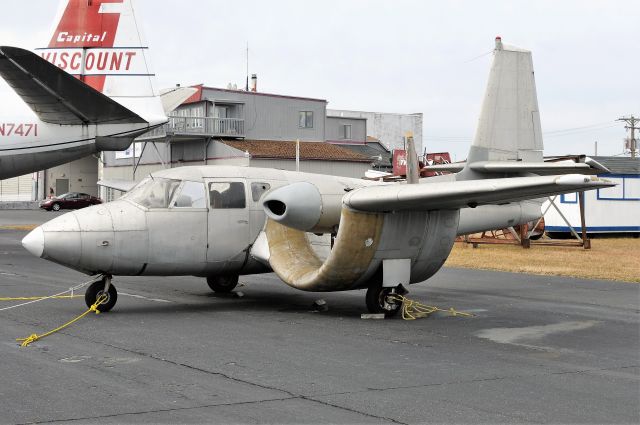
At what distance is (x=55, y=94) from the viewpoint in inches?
1038

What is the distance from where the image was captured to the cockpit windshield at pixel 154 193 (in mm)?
14141

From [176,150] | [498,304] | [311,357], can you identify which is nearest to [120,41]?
[498,304]

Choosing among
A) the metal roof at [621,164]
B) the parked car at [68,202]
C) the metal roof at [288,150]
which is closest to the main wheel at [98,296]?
the metal roof at [621,164]

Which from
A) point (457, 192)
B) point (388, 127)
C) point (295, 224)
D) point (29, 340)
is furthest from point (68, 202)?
point (457, 192)

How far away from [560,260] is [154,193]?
16254 millimetres

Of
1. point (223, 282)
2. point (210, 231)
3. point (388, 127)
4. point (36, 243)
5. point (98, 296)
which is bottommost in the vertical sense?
point (223, 282)

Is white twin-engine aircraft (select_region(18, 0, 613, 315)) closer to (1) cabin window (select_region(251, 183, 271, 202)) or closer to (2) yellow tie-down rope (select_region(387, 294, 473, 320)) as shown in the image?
(1) cabin window (select_region(251, 183, 271, 202))

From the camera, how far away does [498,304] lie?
626 inches

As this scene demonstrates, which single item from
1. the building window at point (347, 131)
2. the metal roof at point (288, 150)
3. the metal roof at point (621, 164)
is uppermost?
the building window at point (347, 131)

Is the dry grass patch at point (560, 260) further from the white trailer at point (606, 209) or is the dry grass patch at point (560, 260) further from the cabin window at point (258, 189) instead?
the cabin window at point (258, 189)

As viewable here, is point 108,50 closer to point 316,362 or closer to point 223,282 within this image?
point 223,282

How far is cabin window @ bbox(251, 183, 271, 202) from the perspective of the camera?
49.2ft

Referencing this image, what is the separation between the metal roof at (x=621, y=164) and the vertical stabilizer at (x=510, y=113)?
23888 mm

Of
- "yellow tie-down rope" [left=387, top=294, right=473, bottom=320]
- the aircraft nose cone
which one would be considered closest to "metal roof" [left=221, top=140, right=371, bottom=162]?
"yellow tie-down rope" [left=387, top=294, right=473, bottom=320]
